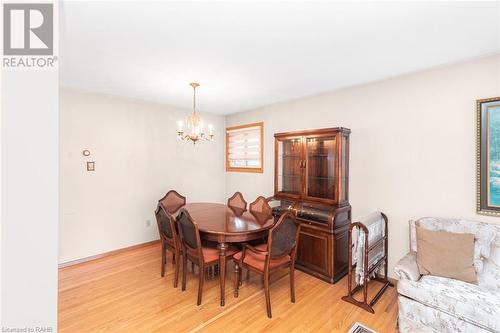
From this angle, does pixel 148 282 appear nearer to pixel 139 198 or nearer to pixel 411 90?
pixel 139 198

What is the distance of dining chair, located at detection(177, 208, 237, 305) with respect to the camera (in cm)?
242

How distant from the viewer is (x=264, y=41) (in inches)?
81.2

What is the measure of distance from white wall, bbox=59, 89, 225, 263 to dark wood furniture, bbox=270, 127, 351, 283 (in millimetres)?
2059

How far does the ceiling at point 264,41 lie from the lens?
1648 mm

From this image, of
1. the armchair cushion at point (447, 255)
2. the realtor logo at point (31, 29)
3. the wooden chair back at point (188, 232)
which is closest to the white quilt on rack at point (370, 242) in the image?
the armchair cushion at point (447, 255)

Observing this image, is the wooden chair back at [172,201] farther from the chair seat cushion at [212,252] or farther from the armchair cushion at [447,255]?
the armchair cushion at [447,255]

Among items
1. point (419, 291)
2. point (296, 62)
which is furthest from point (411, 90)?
point (419, 291)

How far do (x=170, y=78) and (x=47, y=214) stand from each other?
2.37 m

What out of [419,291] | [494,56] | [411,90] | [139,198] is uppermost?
[494,56]

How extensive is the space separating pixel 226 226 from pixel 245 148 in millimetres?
2447

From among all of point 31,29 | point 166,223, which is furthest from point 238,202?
point 31,29

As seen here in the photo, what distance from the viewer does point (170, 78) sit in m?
2.95

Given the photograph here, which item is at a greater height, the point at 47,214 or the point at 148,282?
the point at 47,214

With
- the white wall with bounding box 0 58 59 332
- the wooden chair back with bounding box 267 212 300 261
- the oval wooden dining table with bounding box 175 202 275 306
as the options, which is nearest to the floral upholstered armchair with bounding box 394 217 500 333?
the wooden chair back with bounding box 267 212 300 261
